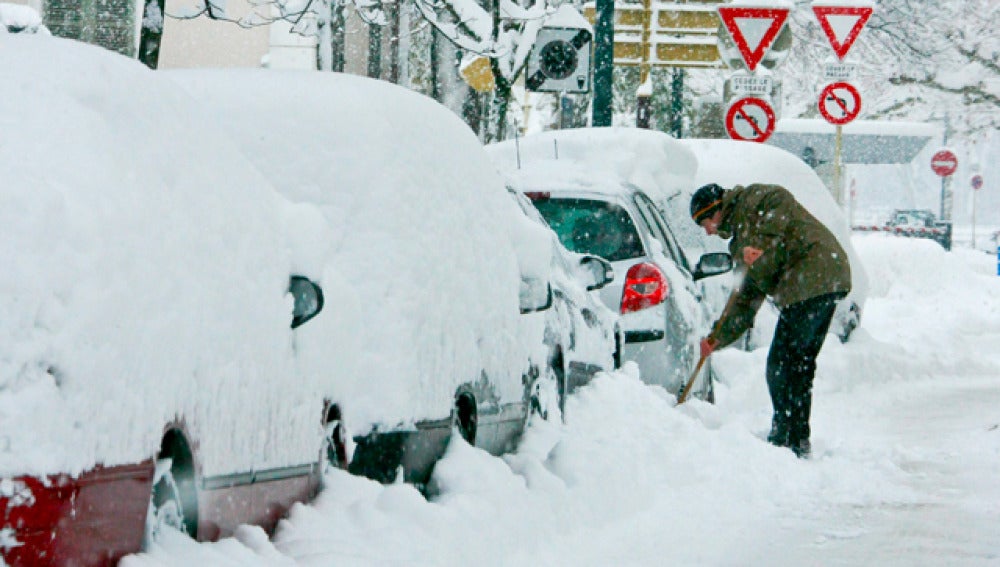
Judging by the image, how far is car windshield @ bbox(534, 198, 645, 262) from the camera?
33.6 feet

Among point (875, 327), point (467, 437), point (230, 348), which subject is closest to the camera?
point (230, 348)

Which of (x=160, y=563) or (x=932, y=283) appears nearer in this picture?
(x=160, y=563)

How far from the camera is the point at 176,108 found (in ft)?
14.4

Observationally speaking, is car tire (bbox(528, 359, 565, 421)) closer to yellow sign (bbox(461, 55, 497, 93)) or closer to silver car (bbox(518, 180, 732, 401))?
silver car (bbox(518, 180, 732, 401))

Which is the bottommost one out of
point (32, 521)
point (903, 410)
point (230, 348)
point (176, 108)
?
point (903, 410)

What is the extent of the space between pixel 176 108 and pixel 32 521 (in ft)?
4.82

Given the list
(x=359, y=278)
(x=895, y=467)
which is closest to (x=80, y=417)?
(x=359, y=278)

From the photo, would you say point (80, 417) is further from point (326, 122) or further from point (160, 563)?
point (326, 122)

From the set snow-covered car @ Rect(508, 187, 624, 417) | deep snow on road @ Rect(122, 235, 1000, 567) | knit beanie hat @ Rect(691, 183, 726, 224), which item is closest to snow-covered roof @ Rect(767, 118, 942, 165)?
deep snow on road @ Rect(122, 235, 1000, 567)

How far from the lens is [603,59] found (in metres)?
18.5

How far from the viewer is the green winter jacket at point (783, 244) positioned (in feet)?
29.8

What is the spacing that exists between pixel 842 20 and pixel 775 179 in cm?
206

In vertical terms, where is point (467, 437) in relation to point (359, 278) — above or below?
below

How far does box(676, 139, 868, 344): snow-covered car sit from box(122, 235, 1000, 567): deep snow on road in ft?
11.7
